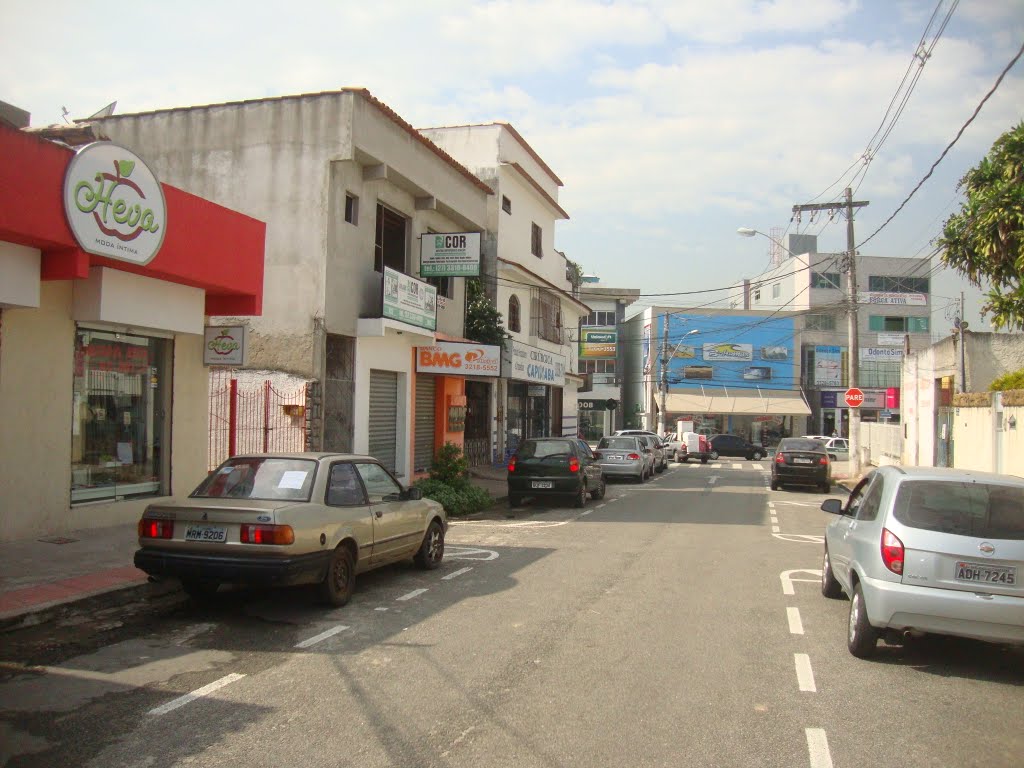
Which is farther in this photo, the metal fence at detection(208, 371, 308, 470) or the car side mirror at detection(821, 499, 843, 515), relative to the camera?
the metal fence at detection(208, 371, 308, 470)

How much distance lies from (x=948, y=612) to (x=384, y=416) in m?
14.7

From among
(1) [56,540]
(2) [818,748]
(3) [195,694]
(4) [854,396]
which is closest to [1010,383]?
(4) [854,396]

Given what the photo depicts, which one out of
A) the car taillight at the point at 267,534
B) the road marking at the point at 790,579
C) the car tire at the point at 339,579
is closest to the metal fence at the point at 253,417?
the car tire at the point at 339,579

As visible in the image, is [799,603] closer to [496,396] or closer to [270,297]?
[270,297]

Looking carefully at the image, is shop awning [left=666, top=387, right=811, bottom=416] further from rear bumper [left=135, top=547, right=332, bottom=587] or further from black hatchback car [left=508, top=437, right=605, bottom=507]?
rear bumper [left=135, top=547, right=332, bottom=587]

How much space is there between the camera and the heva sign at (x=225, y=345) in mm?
13047

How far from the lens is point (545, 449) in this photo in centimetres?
1844

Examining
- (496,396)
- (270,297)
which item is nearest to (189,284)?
(270,297)

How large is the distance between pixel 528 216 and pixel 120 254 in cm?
2360

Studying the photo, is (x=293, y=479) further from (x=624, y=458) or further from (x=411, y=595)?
(x=624, y=458)

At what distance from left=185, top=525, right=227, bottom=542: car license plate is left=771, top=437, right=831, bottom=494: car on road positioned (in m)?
20.5

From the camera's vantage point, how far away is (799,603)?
861 centimetres

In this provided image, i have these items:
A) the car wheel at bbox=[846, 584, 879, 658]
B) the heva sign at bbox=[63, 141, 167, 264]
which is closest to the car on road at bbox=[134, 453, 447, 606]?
the heva sign at bbox=[63, 141, 167, 264]

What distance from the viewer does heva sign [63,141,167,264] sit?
9.44 meters
